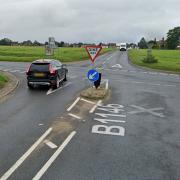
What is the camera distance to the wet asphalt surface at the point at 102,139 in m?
7.05

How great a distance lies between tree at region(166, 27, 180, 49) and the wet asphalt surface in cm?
16123

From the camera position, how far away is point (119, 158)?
786cm

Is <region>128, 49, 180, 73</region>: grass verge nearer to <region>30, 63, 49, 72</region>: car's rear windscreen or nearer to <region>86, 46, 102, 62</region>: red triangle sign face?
<region>30, 63, 49, 72</region>: car's rear windscreen

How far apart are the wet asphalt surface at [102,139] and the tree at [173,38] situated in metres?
161

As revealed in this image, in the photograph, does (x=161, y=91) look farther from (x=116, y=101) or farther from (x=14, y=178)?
(x=14, y=178)

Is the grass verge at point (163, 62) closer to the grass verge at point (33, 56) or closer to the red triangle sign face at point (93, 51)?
the grass verge at point (33, 56)

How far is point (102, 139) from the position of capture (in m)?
9.31

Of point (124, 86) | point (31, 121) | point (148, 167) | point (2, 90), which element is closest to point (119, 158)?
point (148, 167)

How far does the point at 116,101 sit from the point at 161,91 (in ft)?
15.9

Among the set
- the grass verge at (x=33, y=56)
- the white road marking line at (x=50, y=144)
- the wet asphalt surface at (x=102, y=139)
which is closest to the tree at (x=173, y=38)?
the grass verge at (x=33, y=56)

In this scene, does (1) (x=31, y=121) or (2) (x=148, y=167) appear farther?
(1) (x=31, y=121)

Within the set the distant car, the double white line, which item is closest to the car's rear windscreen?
the distant car

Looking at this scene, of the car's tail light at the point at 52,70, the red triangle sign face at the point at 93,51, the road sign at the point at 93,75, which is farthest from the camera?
the car's tail light at the point at 52,70

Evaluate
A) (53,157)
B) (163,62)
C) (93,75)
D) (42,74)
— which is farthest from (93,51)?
(163,62)
